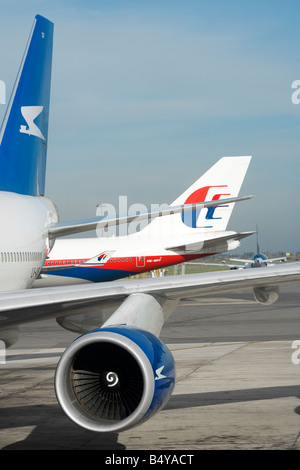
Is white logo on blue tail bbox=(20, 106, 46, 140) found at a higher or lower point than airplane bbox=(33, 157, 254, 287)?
higher

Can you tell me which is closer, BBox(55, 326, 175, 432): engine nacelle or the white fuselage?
BBox(55, 326, 175, 432): engine nacelle

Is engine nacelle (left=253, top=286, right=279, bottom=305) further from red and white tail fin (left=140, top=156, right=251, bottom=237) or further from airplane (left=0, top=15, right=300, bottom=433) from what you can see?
red and white tail fin (left=140, top=156, right=251, bottom=237)

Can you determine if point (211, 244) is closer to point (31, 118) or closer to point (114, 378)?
point (31, 118)

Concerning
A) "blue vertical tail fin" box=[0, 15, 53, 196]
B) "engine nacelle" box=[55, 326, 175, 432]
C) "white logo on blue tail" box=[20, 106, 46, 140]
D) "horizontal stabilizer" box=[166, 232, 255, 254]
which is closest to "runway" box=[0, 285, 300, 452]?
"engine nacelle" box=[55, 326, 175, 432]

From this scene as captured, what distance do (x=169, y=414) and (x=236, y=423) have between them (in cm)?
107

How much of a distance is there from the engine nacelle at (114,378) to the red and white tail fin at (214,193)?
3384cm

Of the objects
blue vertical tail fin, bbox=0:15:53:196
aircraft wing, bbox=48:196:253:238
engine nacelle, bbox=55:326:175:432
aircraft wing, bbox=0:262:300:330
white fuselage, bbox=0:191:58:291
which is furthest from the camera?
blue vertical tail fin, bbox=0:15:53:196

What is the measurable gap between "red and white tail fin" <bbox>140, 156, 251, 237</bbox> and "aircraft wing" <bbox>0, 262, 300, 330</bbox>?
32.3 meters

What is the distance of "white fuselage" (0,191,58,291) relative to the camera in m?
10.7

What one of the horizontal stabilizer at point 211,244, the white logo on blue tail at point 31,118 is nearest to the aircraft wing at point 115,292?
the white logo on blue tail at point 31,118

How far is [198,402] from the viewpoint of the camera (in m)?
10.1

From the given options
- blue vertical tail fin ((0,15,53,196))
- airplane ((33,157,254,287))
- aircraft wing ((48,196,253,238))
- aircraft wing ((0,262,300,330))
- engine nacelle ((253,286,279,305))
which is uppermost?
blue vertical tail fin ((0,15,53,196))

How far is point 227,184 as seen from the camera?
131 feet

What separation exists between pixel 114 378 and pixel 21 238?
581 centimetres
